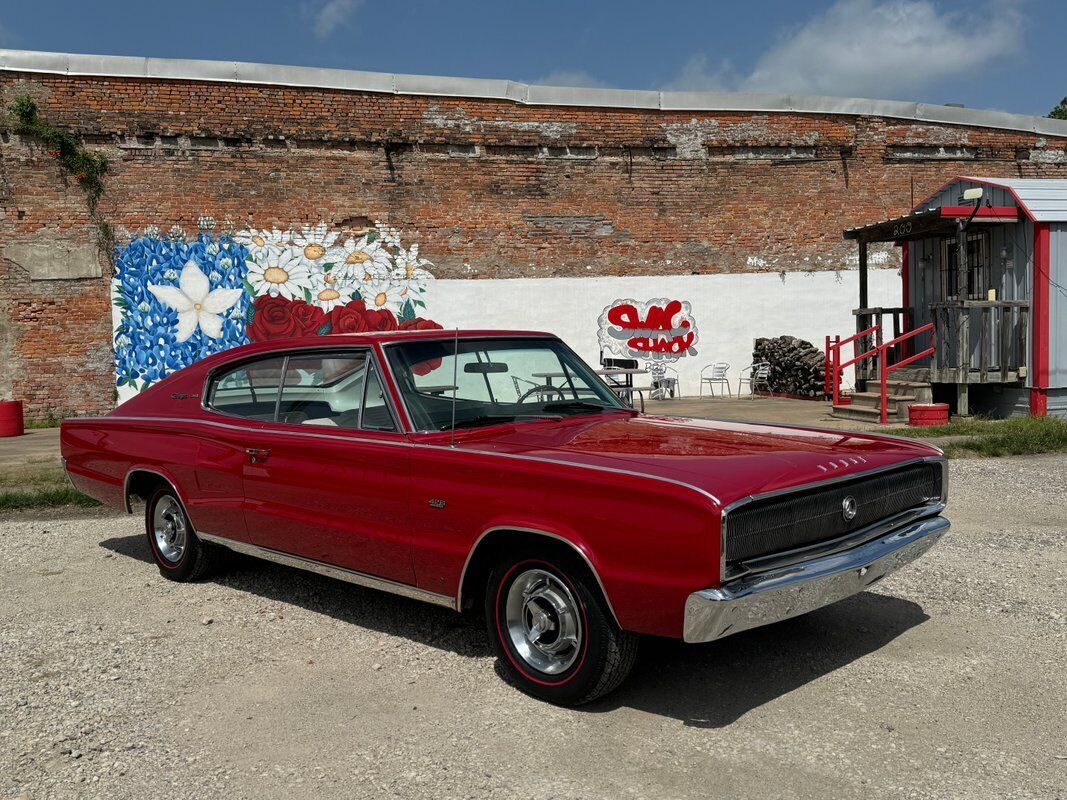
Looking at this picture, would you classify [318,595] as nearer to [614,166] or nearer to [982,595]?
[982,595]

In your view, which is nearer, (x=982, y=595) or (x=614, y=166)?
(x=982, y=595)

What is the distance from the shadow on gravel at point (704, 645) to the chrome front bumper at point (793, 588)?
48 cm

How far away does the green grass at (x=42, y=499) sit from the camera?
8141 millimetres

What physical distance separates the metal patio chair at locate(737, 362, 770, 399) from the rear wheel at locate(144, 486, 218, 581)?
46.4 ft

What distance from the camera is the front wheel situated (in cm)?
347

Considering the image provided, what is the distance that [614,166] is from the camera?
18.2 metres

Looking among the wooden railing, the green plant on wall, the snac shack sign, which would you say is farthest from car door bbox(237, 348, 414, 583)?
the snac shack sign

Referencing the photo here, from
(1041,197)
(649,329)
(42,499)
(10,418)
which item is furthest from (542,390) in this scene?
(649,329)

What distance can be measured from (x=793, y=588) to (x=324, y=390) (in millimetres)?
2521

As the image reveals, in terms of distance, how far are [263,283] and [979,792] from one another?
15.4 m

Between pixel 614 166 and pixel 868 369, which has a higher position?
pixel 614 166

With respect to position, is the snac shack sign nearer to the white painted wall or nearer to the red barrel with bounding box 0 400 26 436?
the white painted wall

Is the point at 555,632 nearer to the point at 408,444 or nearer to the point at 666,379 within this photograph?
the point at 408,444

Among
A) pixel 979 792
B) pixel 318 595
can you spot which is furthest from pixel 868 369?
pixel 979 792
